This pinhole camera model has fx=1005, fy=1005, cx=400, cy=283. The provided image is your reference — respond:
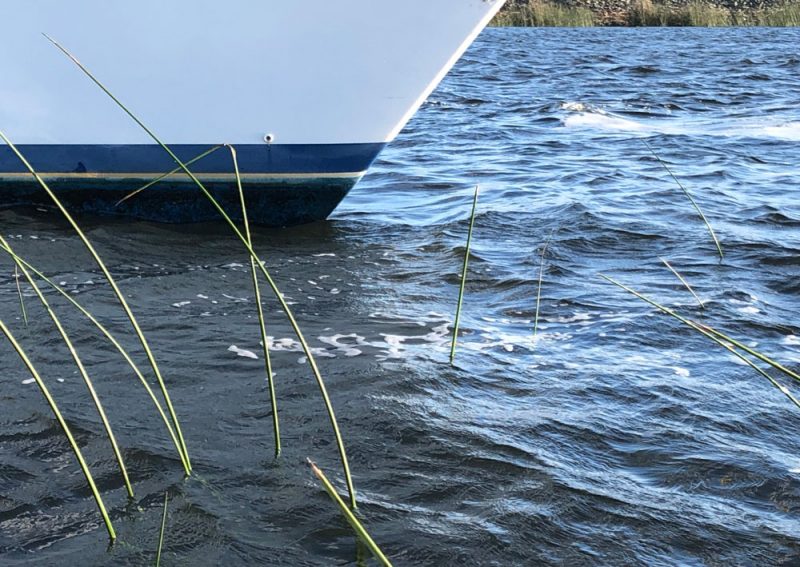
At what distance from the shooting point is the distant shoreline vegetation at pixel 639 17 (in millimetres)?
30750

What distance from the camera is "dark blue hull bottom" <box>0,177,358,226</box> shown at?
515 cm

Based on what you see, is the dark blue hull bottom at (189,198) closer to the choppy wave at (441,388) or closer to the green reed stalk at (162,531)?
the choppy wave at (441,388)

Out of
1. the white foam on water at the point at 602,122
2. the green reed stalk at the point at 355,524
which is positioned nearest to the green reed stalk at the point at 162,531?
the green reed stalk at the point at 355,524

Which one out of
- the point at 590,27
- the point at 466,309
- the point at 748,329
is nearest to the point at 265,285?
the point at 466,309

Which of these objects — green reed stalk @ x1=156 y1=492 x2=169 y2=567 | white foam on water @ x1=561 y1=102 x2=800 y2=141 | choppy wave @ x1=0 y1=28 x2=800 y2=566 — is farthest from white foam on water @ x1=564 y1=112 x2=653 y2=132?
green reed stalk @ x1=156 y1=492 x2=169 y2=567

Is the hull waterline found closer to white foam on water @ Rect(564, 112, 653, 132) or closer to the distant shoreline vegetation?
white foam on water @ Rect(564, 112, 653, 132)

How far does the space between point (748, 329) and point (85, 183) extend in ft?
10.8

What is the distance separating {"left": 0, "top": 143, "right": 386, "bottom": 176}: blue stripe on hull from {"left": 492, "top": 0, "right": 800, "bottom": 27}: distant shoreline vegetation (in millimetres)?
27246

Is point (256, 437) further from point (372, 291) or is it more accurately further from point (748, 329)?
point (748, 329)

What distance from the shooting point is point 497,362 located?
362 centimetres

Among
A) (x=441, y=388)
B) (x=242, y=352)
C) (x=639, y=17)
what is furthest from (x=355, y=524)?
(x=639, y=17)

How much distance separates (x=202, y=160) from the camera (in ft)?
16.5

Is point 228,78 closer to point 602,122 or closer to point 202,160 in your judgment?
point 202,160

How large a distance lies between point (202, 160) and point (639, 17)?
2894cm
